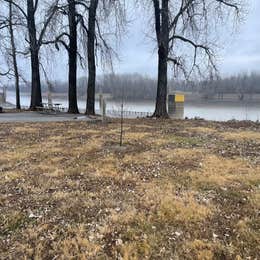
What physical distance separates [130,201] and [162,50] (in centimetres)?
1094

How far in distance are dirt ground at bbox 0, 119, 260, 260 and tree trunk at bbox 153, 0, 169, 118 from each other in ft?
22.8

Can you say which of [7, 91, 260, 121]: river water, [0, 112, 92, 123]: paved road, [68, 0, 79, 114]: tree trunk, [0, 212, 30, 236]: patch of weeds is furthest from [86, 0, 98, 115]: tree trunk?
[0, 212, 30, 236]: patch of weeds

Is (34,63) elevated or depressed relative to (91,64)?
elevated

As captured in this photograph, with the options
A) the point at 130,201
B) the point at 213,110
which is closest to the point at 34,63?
the point at 213,110

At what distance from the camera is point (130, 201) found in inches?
168

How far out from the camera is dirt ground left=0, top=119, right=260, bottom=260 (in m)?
3.19

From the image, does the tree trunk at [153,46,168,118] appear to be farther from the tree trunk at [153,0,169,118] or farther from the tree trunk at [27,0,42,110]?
the tree trunk at [27,0,42,110]

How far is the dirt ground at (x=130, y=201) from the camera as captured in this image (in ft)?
10.5

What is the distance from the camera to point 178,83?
16.0 meters

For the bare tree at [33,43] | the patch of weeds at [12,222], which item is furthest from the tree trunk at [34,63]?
the patch of weeds at [12,222]

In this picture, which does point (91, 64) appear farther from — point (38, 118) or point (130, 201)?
point (130, 201)

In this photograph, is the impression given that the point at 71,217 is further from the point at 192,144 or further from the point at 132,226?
the point at 192,144

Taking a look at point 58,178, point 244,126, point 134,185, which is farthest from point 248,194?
point 244,126

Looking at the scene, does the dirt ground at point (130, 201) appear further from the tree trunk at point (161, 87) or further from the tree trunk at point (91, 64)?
the tree trunk at point (91, 64)
